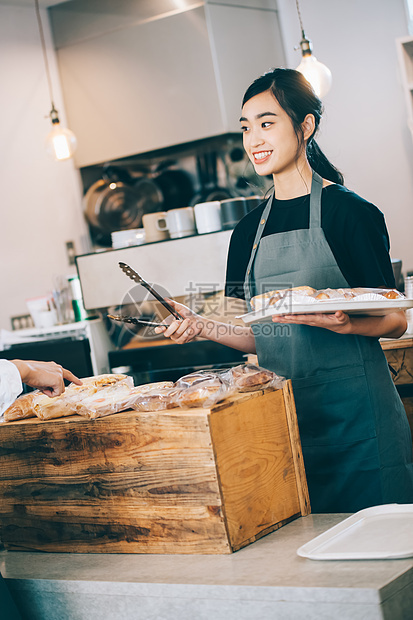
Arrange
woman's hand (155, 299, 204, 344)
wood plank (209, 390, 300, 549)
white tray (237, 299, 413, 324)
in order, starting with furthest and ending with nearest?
woman's hand (155, 299, 204, 344) < white tray (237, 299, 413, 324) < wood plank (209, 390, 300, 549)

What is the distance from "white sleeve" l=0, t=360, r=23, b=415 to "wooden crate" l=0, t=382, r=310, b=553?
0.43 feet

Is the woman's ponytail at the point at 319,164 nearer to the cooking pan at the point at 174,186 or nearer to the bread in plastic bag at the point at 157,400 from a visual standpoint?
the bread in plastic bag at the point at 157,400

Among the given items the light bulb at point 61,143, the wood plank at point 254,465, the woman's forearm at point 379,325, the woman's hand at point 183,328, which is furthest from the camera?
the light bulb at point 61,143

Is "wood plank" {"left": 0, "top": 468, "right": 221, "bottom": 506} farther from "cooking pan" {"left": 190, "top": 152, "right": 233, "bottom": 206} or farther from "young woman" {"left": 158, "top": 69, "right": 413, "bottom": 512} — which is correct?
"cooking pan" {"left": 190, "top": 152, "right": 233, "bottom": 206}

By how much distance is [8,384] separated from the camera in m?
1.25

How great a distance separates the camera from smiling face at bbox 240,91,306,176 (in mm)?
1698

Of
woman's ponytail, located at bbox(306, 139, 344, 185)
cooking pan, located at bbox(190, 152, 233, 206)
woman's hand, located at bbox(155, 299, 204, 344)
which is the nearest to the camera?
woman's hand, located at bbox(155, 299, 204, 344)

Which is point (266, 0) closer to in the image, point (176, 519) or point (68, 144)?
point (68, 144)

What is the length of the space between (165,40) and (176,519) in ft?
11.6

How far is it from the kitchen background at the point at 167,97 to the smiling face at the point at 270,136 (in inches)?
94.9

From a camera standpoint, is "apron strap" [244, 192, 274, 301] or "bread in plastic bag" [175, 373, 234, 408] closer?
"bread in plastic bag" [175, 373, 234, 408]

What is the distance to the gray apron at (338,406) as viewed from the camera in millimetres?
1640

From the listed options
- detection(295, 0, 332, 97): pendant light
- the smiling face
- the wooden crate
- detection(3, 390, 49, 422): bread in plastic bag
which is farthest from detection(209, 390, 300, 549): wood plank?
detection(295, 0, 332, 97): pendant light

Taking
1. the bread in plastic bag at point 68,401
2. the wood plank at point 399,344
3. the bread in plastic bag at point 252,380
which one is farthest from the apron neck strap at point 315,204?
the wood plank at point 399,344
